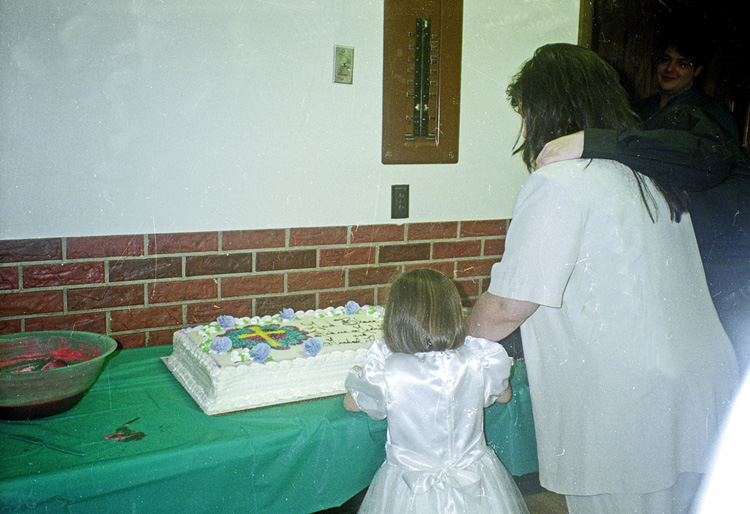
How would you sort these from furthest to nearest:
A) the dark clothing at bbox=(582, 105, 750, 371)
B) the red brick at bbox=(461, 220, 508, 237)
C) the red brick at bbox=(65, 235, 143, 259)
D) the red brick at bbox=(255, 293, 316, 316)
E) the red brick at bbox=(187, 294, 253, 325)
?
the red brick at bbox=(461, 220, 508, 237)
the red brick at bbox=(255, 293, 316, 316)
the red brick at bbox=(187, 294, 253, 325)
the red brick at bbox=(65, 235, 143, 259)
the dark clothing at bbox=(582, 105, 750, 371)

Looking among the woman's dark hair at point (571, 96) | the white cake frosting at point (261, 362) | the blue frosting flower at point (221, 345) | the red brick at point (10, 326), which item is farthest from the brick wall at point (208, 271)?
the woman's dark hair at point (571, 96)

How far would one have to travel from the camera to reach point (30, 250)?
6.49 ft

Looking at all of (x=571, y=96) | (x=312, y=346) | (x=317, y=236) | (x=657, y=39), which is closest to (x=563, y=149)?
(x=571, y=96)

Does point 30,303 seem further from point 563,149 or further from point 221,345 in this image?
point 563,149

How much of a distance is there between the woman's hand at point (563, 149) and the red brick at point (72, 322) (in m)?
1.55

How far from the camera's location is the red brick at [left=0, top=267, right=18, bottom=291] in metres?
1.95

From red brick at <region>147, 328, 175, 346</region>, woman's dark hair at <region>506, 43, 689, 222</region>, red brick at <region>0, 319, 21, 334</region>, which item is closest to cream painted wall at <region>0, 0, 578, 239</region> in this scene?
red brick at <region>0, 319, 21, 334</region>

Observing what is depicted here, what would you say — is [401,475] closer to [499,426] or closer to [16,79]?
[499,426]

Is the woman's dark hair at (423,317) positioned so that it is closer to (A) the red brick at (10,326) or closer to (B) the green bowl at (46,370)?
(B) the green bowl at (46,370)

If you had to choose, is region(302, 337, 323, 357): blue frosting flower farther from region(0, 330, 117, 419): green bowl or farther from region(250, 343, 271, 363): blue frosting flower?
region(0, 330, 117, 419): green bowl

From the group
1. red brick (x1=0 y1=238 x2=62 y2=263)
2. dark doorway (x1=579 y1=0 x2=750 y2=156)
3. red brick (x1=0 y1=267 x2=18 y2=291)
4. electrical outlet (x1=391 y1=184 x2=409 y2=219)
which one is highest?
dark doorway (x1=579 y1=0 x2=750 y2=156)

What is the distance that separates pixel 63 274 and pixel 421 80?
1.55m

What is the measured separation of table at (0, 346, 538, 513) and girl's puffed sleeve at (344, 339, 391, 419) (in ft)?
0.27

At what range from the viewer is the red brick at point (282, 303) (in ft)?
7.93
